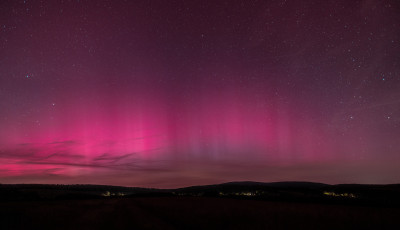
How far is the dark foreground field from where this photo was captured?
9.58m

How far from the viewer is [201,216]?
35.8ft

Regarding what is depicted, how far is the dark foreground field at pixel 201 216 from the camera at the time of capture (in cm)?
958

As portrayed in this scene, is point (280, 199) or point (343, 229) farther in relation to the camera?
point (280, 199)

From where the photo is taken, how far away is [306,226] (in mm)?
9344

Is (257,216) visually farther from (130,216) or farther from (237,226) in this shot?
(130,216)

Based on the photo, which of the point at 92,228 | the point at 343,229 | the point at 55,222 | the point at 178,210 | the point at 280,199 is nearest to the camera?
the point at 343,229

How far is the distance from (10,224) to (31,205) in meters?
2.92

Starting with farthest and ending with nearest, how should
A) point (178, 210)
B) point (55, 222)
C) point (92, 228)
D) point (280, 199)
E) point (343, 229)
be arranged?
point (280, 199) < point (178, 210) < point (55, 222) < point (92, 228) < point (343, 229)

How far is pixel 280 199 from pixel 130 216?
9.30 metres

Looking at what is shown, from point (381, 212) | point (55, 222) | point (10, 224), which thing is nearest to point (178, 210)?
point (55, 222)

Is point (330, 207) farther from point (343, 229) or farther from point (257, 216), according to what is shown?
point (257, 216)

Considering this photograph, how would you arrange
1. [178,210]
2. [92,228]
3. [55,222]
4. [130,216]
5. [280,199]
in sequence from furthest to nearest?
[280,199] < [178,210] < [130,216] < [55,222] < [92,228]

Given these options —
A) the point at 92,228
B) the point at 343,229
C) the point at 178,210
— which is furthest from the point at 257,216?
the point at 92,228

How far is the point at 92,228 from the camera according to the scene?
374 inches
